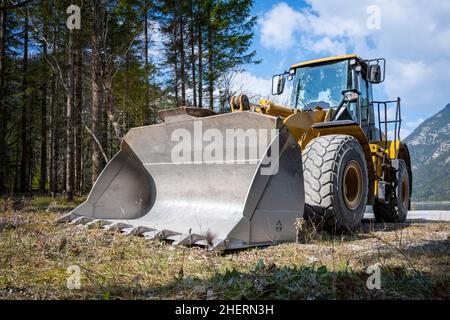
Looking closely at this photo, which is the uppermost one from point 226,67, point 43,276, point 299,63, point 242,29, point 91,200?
point 242,29

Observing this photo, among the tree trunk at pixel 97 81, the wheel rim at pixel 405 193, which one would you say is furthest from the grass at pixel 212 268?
the tree trunk at pixel 97 81

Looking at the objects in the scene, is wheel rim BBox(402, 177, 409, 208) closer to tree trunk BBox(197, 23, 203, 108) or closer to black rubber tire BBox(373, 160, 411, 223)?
black rubber tire BBox(373, 160, 411, 223)

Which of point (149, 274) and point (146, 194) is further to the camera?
point (146, 194)

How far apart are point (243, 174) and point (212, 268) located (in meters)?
1.66

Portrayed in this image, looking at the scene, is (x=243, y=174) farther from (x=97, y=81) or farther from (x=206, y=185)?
(x=97, y=81)

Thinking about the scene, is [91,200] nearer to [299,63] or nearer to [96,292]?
[96,292]

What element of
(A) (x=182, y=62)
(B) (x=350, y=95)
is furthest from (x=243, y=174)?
(A) (x=182, y=62)

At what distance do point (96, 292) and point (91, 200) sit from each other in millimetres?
3121

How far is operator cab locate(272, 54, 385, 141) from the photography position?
6.26 metres

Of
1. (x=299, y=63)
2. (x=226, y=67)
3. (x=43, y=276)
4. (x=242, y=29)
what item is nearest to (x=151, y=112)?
(x=226, y=67)

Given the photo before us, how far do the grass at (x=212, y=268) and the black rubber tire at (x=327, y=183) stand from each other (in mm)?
197

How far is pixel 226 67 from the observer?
16.7 meters

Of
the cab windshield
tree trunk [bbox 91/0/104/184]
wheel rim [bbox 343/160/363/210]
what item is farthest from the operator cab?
tree trunk [bbox 91/0/104/184]
